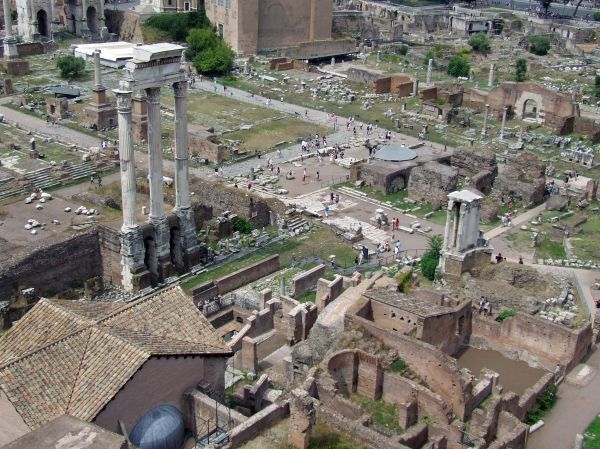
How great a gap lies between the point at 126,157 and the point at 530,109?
131ft

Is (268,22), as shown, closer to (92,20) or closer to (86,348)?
(92,20)

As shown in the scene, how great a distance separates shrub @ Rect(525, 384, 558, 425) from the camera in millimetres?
24531

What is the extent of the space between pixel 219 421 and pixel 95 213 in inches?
757

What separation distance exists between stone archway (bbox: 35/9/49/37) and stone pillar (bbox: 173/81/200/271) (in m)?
55.6

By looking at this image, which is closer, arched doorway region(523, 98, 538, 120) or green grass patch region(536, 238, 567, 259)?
green grass patch region(536, 238, 567, 259)

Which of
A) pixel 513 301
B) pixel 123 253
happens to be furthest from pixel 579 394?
pixel 123 253

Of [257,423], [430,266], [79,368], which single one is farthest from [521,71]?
[79,368]

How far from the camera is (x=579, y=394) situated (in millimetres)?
26031

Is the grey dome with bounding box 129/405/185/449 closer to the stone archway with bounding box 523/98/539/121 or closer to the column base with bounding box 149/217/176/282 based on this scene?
the column base with bounding box 149/217/176/282

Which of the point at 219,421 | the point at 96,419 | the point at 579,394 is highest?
the point at 96,419

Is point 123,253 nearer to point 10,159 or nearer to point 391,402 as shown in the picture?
point 391,402

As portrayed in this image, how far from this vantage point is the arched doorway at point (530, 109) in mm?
61844

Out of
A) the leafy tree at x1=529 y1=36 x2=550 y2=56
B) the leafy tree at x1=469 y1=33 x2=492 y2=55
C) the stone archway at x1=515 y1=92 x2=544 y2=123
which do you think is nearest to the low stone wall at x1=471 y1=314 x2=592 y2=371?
the stone archway at x1=515 y1=92 x2=544 y2=123

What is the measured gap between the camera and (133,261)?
33.1m
